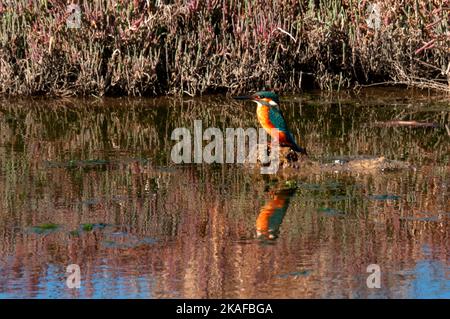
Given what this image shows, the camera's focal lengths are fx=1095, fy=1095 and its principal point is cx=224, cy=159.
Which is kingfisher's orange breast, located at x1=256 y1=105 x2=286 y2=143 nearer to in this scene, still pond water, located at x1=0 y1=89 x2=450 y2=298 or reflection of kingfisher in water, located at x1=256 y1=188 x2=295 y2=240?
still pond water, located at x1=0 y1=89 x2=450 y2=298

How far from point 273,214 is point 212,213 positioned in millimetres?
417

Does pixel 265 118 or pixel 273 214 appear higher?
pixel 265 118

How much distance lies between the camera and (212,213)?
7480mm

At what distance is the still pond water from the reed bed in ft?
3.65

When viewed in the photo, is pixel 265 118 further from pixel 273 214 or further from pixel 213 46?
pixel 213 46

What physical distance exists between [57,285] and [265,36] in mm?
6877

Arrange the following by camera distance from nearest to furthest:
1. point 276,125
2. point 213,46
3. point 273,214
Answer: point 273,214, point 276,125, point 213,46

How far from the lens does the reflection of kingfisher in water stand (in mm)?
6992

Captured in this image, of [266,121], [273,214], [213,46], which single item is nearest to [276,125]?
[266,121]

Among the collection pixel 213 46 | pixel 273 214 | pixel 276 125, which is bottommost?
pixel 273 214

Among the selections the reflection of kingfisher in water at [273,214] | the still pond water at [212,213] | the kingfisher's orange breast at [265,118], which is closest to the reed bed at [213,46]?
the still pond water at [212,213]

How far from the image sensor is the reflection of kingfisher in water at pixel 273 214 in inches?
275

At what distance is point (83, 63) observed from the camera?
12.2 meters

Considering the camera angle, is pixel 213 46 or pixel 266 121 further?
pixel 213 46
